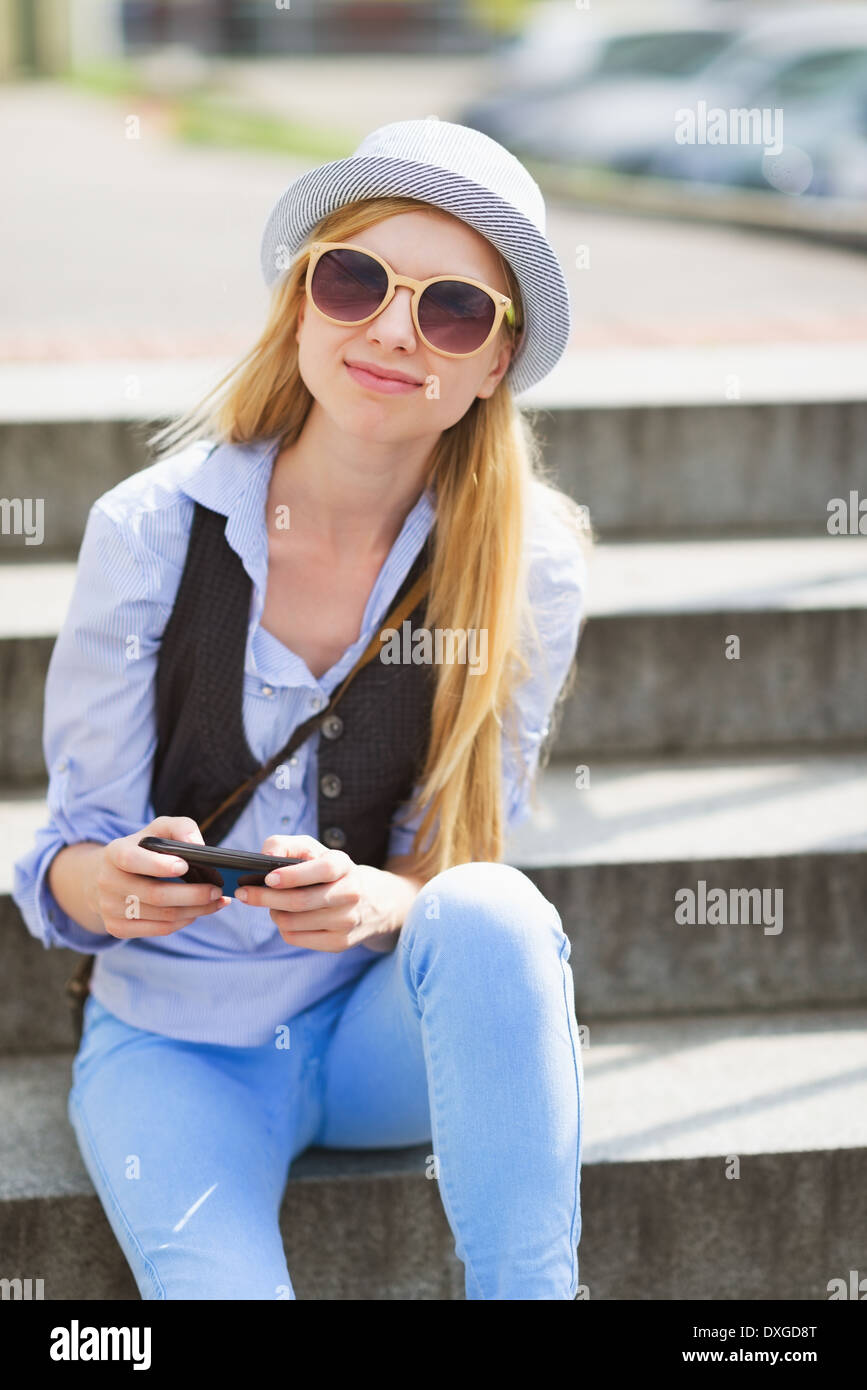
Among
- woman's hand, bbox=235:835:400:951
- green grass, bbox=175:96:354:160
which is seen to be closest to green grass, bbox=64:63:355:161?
green grass, bbox=175:96:354:160

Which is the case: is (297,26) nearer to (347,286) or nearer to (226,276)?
(226,276)

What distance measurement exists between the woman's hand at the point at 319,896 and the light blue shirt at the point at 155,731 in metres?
0.17

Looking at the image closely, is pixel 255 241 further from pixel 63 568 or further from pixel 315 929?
pixel 315 929

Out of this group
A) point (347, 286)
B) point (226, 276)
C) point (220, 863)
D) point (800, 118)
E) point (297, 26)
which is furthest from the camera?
point (297, 26)

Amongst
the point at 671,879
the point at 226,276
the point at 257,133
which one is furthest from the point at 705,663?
the point at 257,133

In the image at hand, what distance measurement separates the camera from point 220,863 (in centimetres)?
177

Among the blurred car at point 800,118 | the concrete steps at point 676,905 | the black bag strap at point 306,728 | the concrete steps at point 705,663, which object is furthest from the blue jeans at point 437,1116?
the blurred car at point 800,118

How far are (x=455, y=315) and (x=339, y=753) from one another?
58 cm

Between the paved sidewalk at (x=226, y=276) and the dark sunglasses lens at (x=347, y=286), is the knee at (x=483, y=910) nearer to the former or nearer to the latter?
the dark sunglasses lens at (x=347, y=286)

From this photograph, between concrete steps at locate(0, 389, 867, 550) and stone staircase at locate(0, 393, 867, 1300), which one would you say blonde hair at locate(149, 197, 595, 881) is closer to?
stone staircase at locate(0, 393, 867, 1300)

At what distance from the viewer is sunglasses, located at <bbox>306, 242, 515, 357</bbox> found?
1865mm

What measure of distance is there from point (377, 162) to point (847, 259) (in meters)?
4.80

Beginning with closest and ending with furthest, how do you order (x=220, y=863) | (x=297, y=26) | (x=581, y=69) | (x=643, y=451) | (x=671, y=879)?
1. (x=220, y=863)
2. (x=671, y=879)
3. (x=643, y=451)
4. (x=581, y=69)
5. (x=297, y=26)

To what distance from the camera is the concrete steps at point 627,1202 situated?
2.17m
